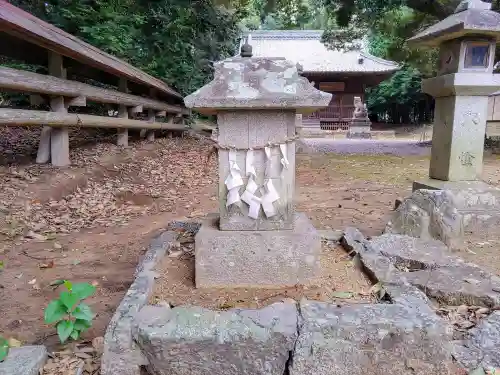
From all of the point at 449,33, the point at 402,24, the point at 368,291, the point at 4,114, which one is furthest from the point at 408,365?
the point at 402,24

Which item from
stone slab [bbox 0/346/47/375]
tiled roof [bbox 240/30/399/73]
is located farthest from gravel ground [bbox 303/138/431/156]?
stone slab [bbox 0/346/47/375]

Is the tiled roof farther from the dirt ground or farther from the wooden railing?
the wooden railing

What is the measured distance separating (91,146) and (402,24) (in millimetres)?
11170

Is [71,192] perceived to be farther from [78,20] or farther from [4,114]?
[78,20]

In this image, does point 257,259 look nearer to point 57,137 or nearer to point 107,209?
point 107,209

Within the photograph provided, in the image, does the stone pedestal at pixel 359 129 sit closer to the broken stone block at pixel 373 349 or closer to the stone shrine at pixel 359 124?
the stone shrine at pixel 359 124

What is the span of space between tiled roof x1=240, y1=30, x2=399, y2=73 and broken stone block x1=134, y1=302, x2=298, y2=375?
21.6 m

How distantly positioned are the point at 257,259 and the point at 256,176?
1.82ft

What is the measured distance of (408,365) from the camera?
6.10 feet

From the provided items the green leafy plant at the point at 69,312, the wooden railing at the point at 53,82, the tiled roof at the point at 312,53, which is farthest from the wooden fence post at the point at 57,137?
the tiled roof at the point at 312,53

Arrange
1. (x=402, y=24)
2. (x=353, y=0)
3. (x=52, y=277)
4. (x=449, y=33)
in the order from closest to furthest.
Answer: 1. (x=52, y=277)
2. (x=449, y=33)
3. (x=353, y=0)
4. (x=402, y=24)

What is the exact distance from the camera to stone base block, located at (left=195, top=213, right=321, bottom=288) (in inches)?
99.2

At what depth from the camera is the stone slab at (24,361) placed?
1.80 metres

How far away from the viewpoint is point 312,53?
24422 mm
